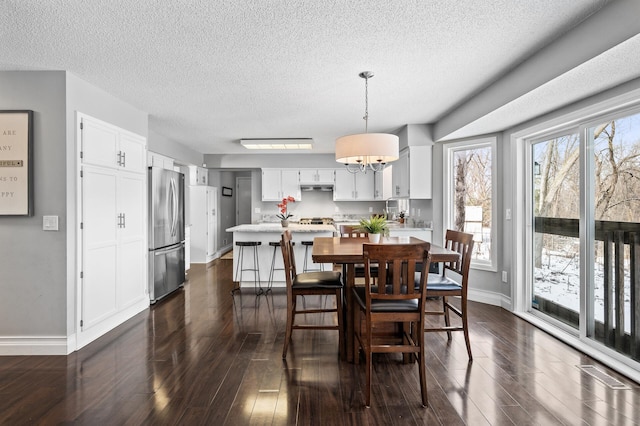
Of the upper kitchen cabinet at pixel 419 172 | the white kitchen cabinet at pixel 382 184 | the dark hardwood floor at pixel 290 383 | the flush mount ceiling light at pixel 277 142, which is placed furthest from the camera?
the white kitchen cabinet at pixel 382 184

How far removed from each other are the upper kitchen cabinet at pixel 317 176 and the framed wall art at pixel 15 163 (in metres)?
4.98

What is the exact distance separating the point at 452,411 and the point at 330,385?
0.78 metres

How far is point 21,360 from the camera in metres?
2.83

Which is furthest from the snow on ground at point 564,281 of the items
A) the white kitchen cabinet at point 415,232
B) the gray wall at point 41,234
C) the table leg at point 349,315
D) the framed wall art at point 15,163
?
the framed wall art at point 15,163

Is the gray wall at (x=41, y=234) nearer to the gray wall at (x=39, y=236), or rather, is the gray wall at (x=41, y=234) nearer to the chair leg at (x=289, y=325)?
the gray wall at (x=39, y=236)

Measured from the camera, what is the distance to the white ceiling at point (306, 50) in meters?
2.09

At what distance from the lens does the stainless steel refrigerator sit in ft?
14.5

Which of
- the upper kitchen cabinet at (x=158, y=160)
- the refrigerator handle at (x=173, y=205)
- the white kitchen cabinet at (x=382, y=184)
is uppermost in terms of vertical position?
the upper kitchen cabinet at (x=158, y=160)

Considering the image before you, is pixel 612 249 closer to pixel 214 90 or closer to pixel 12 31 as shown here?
pixel 214 90

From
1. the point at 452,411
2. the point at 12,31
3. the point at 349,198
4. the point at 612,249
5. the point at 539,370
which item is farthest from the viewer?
the point at 349,198

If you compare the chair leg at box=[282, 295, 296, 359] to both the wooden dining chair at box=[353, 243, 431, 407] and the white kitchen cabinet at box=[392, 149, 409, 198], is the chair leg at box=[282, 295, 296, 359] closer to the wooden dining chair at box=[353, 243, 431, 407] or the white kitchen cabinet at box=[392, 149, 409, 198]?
the wooden dining chair at box=[353, 243, 431, 407]

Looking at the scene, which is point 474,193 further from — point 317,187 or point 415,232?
point 317,187

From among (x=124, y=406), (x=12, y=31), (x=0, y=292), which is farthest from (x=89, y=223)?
(x=124, y=406)

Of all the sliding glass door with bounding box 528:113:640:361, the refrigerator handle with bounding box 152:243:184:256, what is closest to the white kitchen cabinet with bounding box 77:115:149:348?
the refrigerator handle with bounding box 152:243:184:256
